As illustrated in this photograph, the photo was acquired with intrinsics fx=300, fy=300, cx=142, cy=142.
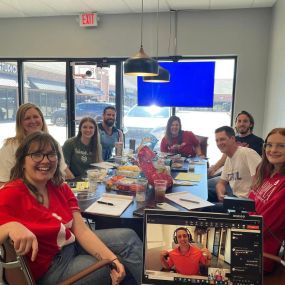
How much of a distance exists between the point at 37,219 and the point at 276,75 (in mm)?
3519

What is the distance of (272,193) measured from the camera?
1.61 metres

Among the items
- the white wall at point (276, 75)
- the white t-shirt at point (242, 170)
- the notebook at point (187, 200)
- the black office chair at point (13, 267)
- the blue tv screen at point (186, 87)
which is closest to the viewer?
the black office chair at point (13, 267)

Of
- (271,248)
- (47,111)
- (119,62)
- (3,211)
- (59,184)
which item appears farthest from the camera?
(47,111)

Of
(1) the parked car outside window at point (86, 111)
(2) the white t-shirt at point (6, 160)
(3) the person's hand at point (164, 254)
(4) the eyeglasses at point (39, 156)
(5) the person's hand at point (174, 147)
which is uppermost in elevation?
(1) the parked car outside window at point (86, 111)

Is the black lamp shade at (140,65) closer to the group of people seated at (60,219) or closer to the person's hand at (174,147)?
the group of people seated at (60,219)

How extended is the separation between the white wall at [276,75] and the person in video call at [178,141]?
1.06 metres

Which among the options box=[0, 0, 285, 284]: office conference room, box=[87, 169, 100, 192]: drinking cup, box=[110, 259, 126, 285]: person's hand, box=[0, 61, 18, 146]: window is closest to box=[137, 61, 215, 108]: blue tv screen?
box=[0, 0, 285, 284]: office conference room

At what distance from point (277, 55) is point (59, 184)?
133 inches

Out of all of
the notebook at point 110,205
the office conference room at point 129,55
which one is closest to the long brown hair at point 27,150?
the notebook at point 110,205

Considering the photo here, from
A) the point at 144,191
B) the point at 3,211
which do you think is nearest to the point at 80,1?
the point at 144,191

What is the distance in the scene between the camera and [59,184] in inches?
64.1

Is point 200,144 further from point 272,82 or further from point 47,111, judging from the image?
point 47,111

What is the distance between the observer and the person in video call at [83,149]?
315cm

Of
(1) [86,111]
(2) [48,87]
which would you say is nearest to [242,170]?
(1) [86,111]
